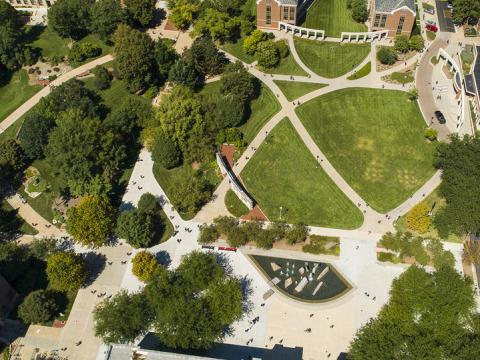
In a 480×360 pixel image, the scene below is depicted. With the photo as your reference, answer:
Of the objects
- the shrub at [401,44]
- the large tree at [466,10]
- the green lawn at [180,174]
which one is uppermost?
the large tree at [466,10]

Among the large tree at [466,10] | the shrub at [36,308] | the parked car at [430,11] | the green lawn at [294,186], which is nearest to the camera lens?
the shrub at [36,308]

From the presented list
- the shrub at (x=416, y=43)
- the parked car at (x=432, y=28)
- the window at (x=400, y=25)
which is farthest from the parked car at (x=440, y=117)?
the parked car at (x=432, y=28)

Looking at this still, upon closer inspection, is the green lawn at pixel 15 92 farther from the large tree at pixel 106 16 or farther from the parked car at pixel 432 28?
the parked car at pixel 432 28

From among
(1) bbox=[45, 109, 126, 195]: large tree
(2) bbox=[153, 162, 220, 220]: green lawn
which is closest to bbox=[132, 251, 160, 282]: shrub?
(1) bbox=[45, 109, 126, 195]: large tree

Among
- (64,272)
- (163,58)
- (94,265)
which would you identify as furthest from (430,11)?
(64,272)

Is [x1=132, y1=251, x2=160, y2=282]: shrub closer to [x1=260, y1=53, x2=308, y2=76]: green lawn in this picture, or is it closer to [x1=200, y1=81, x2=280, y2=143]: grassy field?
[x1=200, y1=81, x2=280, y2=143]: grassy field

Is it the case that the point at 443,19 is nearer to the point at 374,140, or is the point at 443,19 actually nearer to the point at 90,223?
the point at 374,140
